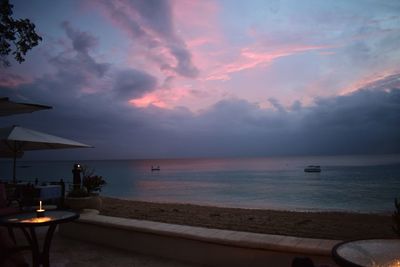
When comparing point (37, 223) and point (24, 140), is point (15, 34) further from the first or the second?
point (37, 223)

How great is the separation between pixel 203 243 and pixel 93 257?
5.22 ft

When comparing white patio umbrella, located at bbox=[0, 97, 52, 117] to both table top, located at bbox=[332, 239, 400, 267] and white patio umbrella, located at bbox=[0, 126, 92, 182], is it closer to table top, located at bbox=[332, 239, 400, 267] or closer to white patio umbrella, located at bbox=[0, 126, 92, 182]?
white patio umbrella, located at bbox=[0, 126, 92, 182]

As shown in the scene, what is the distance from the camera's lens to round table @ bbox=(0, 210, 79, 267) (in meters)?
3.17

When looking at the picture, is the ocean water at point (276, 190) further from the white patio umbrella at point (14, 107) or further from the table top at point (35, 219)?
the table top at point (35, 219)

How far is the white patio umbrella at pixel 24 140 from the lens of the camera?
6.67m

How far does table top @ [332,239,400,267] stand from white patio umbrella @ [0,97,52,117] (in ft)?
20.1

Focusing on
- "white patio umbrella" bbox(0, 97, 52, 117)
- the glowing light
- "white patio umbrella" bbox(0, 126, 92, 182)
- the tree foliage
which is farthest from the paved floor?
the tree foliage

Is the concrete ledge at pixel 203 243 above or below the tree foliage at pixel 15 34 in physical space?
below

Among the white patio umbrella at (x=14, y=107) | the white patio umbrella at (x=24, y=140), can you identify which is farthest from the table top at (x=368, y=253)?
the white patio umbrella at (x=24, y=140)

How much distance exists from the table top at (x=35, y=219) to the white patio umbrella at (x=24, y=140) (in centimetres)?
341

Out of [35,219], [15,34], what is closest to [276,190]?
[15,34]

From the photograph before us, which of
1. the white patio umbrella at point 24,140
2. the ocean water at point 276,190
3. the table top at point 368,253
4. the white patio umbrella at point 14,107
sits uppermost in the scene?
the white patio umbrella at point 14,107

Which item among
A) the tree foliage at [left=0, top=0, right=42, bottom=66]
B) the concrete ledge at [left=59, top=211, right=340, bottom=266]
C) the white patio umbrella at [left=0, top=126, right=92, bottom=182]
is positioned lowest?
the concrete ledge at [left=59, top=211, right=340, bottom=266]

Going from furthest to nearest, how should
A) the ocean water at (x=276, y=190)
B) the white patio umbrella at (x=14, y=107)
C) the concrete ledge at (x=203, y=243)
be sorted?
the ocean water at (x=276, y=190) → the white patio umbrella at (x=14, y=107) → the concrete ledge at (x=203, y=243)
